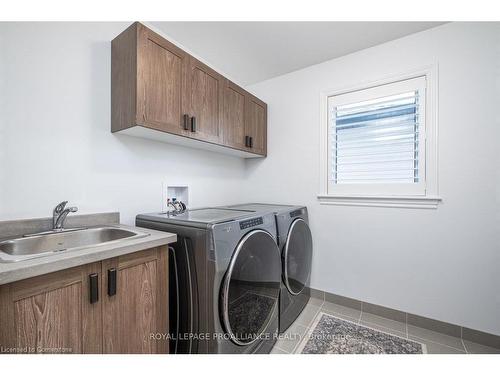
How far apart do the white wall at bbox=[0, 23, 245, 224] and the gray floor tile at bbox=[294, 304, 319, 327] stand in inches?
61.8

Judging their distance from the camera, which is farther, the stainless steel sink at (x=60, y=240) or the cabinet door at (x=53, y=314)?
the stainless steel sink at (x=60, y=240)

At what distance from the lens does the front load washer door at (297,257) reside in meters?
1.80

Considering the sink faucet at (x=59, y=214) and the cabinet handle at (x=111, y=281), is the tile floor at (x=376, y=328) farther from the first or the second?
the sink faucet at (x=59, y=214)

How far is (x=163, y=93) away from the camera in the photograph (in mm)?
1461

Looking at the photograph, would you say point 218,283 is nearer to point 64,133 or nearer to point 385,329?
point 64,133

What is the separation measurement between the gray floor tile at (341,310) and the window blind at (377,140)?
120 cm

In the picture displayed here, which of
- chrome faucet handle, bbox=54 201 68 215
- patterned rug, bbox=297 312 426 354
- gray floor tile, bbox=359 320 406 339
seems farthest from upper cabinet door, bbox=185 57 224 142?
gray floor tile, bbox=359 320 406 339

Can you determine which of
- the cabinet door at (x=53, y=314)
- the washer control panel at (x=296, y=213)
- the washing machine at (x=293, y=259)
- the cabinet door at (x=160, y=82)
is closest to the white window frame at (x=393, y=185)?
the washer control panel at (x=296, y=213)

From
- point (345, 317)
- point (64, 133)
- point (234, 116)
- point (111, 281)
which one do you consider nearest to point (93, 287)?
point (111, 281)

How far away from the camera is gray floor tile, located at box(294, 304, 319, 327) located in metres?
1.89

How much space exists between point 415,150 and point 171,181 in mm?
2071
